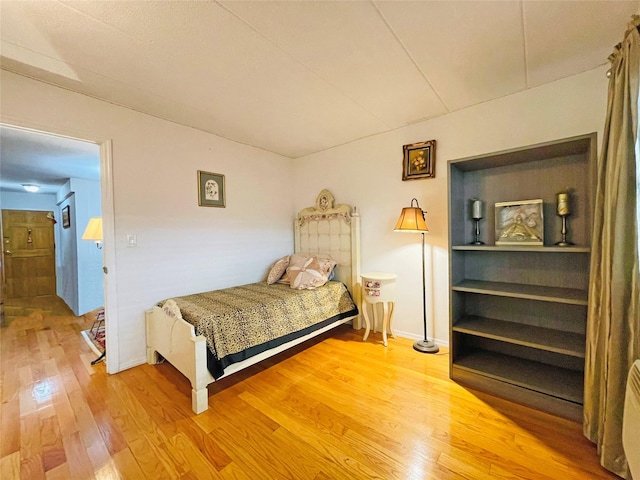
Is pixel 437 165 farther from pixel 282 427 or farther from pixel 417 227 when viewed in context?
pixel 282 427

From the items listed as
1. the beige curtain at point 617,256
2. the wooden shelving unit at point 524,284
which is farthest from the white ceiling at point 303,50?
the wooden shelving unit at point 524,284

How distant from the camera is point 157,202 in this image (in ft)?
8.30

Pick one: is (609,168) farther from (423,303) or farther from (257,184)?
(257,184)

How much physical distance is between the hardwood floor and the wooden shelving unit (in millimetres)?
192

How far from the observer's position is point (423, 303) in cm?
265

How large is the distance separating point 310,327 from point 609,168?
2.32 m

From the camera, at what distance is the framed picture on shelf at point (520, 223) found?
198cm

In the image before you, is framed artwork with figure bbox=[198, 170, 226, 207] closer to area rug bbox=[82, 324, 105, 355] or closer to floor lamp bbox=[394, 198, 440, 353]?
area rug bbox=[82, 324, 105, 355]

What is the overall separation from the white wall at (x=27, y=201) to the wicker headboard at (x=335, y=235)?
596cm

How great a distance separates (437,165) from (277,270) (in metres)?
2.17

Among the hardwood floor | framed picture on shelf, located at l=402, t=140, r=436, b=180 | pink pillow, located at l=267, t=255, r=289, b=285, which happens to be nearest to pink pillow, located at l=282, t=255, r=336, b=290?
pink pillow, located at l=267, t=255, r=289, b=285

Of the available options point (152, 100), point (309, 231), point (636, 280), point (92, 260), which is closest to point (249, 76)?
point (152, 100)

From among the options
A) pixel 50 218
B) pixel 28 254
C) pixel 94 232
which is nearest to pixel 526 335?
pixel 94 232

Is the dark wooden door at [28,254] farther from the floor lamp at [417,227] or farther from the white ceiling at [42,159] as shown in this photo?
the floor lamp at [417,227]
